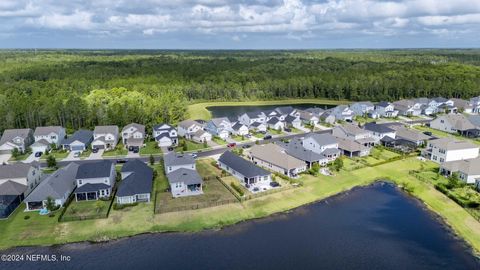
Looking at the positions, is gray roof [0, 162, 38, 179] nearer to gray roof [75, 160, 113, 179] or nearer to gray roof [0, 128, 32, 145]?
gray roof [75, 160, 113, 179]

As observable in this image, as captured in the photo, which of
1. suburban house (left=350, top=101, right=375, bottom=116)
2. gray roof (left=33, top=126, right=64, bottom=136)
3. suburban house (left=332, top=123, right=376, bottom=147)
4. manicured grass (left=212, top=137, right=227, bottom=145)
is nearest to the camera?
suburban house (left=332, top=123, right=376, bottom=147)

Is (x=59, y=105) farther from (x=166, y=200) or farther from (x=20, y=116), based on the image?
(x=166, y=200)

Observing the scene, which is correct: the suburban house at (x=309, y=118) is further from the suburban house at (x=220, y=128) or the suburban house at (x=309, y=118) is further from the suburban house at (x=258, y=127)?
the suburban house at (x=220, y=128)

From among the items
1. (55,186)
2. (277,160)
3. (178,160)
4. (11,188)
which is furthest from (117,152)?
(277,160)

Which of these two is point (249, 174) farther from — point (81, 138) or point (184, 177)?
point (81, 138)

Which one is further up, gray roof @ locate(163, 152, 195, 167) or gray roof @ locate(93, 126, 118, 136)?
gray roof @ locate(93, 126, 118, 136)

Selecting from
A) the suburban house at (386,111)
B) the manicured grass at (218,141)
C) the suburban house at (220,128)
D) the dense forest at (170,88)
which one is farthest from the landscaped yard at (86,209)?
the suburban house at (386,111)

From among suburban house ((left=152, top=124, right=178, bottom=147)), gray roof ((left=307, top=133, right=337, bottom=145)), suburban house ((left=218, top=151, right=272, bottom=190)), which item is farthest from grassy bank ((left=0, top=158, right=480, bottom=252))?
suburban house ((left=152, top=124, right=178, bottom=147))
